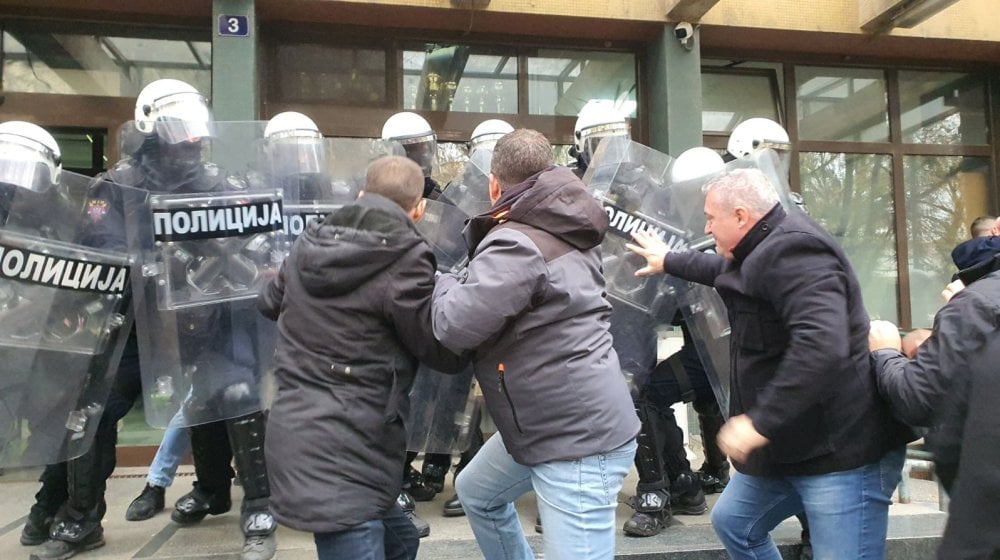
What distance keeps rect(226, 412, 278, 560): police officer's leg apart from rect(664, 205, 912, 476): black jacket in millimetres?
1891

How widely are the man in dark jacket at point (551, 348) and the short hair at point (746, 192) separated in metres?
0.47

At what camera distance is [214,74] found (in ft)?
15.8

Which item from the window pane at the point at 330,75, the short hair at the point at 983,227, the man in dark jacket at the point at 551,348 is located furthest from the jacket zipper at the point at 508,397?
the short hair at the point at 983,227

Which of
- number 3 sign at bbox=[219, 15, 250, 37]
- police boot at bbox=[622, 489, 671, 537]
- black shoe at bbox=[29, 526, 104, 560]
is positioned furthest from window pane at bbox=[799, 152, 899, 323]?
black shoe at bbox=[29, 526, 104, 560]

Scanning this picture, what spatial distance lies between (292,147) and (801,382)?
2147mm

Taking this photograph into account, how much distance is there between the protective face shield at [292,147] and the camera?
3035 mm

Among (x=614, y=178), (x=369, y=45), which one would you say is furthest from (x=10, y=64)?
(x=614, y=178)

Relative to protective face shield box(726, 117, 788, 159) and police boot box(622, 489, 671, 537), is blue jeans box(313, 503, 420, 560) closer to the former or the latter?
police boot box(622, 489, 671, 537)

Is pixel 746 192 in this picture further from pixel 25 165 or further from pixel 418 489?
pixel 25 165

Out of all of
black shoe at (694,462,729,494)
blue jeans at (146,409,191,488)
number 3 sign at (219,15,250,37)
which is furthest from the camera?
number 3 sign at (219,15,250,37)

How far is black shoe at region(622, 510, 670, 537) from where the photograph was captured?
3.28 metres

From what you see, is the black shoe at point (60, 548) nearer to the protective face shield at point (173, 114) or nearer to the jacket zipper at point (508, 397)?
the protective face shield at point (173, 114)

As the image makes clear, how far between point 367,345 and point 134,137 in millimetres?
1589

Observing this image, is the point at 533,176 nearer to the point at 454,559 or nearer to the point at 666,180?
the point at 666,180
